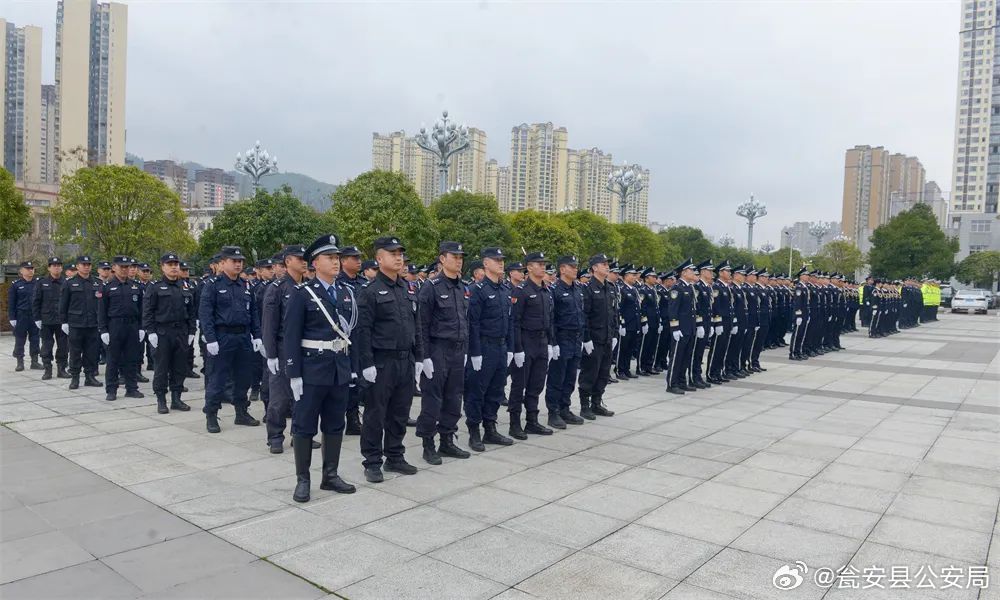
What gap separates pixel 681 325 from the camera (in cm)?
1032

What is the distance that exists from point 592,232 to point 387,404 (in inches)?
1358

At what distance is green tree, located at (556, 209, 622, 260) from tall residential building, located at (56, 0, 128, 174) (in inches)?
1854

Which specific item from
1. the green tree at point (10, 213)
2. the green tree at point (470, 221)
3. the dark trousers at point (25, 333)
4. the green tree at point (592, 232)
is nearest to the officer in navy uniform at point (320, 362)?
the dark trousers at point (25, 333)

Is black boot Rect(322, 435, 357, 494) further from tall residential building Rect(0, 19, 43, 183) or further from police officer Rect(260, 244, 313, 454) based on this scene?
tall residential building Rect(0, 19, 43, 183)

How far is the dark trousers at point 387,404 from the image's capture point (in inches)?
219

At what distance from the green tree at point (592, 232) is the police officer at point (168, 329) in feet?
102

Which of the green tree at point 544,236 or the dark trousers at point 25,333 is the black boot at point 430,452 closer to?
the dark trousers at point 25,333

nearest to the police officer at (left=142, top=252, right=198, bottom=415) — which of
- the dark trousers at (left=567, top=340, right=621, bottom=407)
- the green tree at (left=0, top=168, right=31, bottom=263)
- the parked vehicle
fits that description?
the dark trousers at (left=567, top=340, right=621, bottom=407)

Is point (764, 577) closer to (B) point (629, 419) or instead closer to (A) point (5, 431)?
(B) point (629, 419)

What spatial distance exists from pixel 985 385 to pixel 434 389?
1080cm

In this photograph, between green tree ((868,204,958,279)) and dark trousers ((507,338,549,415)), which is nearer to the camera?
dark trousers ((507,338,549,415))

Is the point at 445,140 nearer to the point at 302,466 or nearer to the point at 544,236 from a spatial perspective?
the point at 544,236

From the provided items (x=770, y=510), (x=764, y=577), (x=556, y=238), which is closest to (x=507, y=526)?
(x=764, y=577)

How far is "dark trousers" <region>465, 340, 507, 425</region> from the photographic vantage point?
6.79 m
